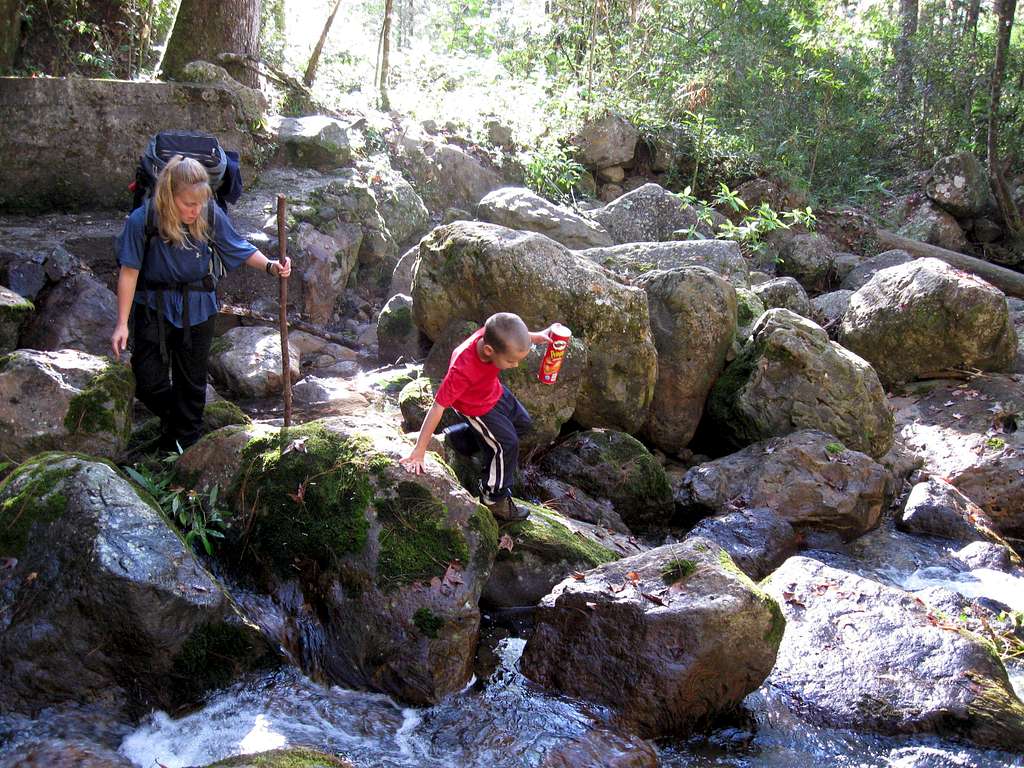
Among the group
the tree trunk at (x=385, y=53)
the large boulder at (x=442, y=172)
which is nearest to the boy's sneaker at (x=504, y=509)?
the large boulder at (x=442, y=172)

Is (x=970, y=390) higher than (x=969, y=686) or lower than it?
higher

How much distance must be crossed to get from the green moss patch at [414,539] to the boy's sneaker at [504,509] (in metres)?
0.70

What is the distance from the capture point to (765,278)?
1194cm

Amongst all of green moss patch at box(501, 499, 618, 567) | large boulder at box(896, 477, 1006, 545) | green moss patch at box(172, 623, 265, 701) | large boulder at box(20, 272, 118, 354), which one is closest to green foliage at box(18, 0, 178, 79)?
large boulder at box(20, 272, 118, 354)

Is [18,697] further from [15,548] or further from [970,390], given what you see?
[970,390]

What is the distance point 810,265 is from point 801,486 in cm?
738

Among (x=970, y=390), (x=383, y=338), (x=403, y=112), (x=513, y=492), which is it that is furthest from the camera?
(x=403, y=112)

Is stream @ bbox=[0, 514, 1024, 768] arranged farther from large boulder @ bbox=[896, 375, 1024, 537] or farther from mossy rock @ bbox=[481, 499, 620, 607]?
large boulder @ bbox=[896, 375, 1024, 537]

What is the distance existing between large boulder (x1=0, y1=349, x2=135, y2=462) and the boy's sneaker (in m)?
2.27

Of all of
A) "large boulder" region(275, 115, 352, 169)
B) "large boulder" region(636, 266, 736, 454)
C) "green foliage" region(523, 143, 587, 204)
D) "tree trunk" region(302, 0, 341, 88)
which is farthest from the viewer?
"green foliage" region(523, 143, 587, 204)

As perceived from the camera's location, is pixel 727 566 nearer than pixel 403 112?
Yes

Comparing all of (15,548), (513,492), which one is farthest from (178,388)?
(513,492)

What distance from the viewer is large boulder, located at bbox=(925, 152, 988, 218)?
1521cm

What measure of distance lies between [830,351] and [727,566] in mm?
3920
